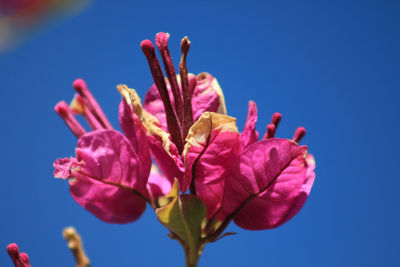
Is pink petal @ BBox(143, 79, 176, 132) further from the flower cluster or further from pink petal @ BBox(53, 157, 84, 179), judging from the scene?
pink petal @ BBox(53, 157, 84, 179)

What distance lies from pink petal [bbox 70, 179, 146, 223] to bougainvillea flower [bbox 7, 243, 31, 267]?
3.6 inches

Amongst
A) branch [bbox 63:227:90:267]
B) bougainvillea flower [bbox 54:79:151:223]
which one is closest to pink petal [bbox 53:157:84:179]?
bougainvillea flower [bbox 54:79:151:223]

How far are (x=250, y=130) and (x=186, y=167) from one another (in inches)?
4.3

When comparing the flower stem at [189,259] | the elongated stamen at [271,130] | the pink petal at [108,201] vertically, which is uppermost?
the elongated stamen at [271,130]

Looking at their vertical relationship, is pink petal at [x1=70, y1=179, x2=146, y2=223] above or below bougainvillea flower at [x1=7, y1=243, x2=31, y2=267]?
above

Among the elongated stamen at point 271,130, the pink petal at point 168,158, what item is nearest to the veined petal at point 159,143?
the pink petal at point 168,158

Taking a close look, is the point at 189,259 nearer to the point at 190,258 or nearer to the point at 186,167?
the point at 190,258

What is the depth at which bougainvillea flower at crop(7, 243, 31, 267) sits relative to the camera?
501 millimetres

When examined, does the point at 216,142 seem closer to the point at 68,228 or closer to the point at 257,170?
the point at 257,170

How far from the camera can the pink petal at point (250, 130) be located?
542 mm

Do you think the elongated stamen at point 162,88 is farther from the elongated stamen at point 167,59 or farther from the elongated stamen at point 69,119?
the elongated stamen at point 69,119

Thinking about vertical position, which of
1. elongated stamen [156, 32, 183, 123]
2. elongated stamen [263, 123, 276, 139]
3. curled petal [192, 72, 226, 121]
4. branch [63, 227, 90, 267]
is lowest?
branch [63, 227, 90, 267]

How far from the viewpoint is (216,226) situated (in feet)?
1.85

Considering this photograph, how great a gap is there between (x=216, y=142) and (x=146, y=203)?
0.49 feet
